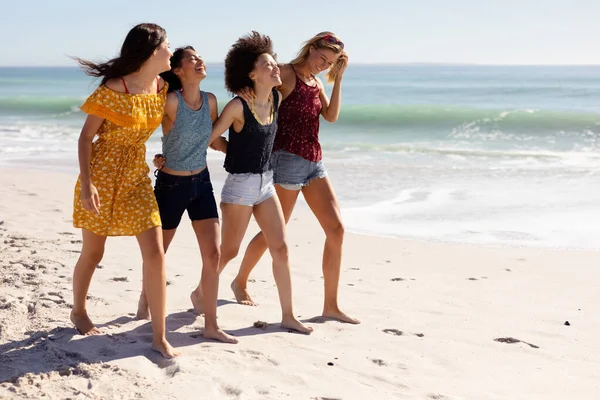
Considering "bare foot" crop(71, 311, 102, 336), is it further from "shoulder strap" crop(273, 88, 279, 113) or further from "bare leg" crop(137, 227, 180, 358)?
"shoulder strap" crop(273, 88, 279, 113)

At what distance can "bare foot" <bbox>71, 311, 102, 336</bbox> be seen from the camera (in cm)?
434

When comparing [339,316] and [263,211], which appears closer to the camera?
[263,211]

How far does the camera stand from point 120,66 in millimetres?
3936

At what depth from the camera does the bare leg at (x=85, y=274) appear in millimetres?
4125

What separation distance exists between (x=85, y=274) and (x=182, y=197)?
658mm

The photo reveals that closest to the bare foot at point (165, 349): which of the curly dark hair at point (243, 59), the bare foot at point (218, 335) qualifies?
the bare foot at point (218, 335)

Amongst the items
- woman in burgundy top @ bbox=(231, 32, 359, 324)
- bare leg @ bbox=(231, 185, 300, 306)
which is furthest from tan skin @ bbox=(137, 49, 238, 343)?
bare leg @ bbox=(231, 185, 300, 306)

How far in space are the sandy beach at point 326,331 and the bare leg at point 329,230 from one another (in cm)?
12

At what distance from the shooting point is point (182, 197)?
14.2ft

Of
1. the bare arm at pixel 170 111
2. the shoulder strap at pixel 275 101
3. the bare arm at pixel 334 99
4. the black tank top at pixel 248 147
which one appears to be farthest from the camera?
the bare arm at pixel 334 99

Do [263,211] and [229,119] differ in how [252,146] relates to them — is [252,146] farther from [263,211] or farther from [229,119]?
[263,211]

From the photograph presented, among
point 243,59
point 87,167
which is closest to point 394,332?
point 243,59

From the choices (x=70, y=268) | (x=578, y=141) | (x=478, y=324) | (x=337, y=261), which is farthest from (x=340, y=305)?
(x=578, y=141)

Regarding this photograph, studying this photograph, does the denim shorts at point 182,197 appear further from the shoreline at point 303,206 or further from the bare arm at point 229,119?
the shoreline at point 303,206
